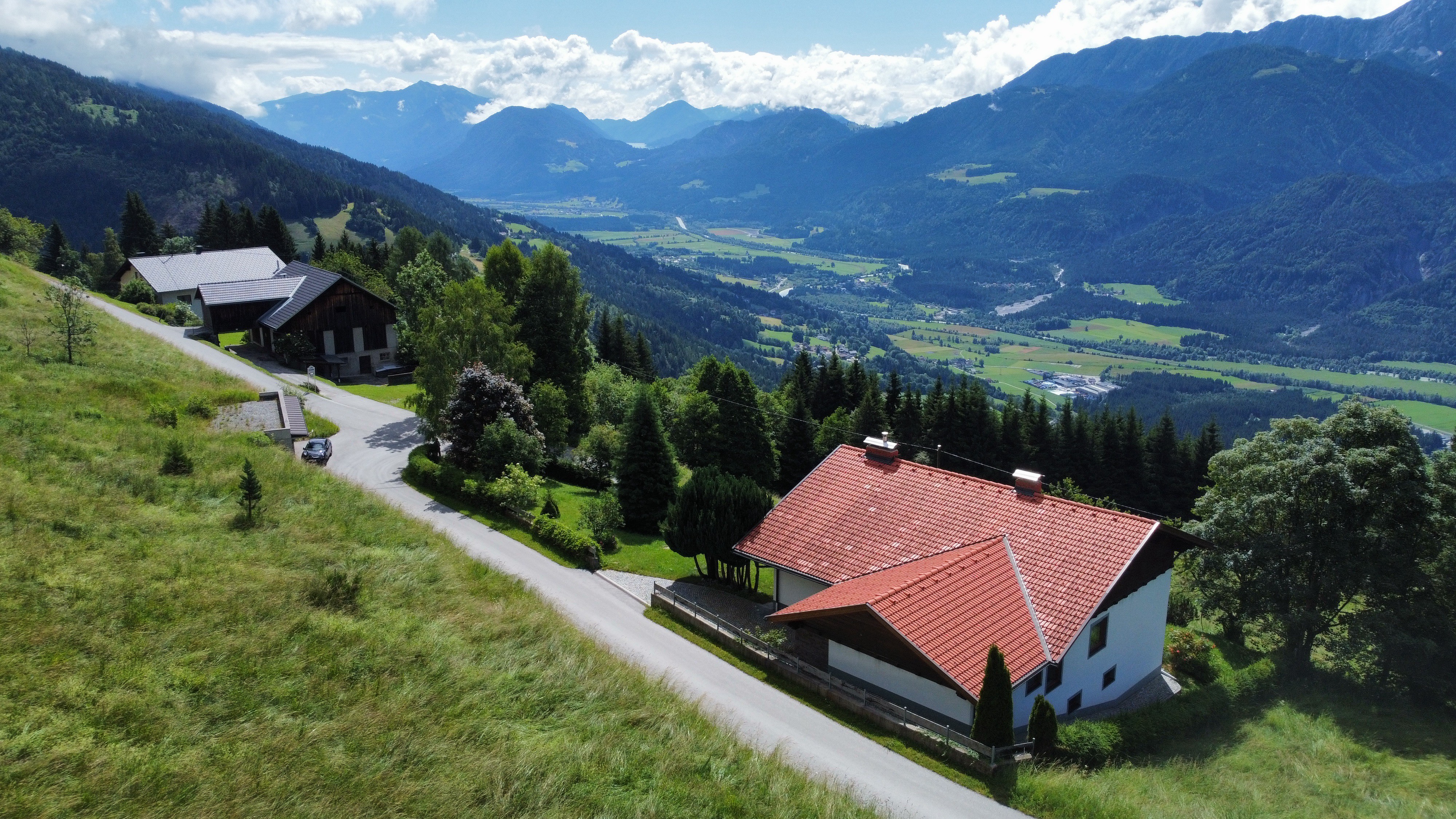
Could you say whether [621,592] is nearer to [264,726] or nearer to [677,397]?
[264,726]

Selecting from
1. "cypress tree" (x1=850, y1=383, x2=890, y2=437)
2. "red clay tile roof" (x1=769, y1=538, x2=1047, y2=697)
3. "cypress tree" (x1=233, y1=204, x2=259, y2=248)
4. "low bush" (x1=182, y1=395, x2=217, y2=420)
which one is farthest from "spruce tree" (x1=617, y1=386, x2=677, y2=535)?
"cypress tree" (x1=233, y1=204, x2=259, y2=248)

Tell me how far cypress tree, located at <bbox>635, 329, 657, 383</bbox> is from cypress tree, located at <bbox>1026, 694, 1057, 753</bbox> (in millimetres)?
65602

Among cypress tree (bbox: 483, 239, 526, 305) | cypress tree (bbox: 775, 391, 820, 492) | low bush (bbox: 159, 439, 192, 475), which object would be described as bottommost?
cypress tree (bbox: 775, 391, 820, 492)

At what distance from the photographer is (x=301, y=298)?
6712cm

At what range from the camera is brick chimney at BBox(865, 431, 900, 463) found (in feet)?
100

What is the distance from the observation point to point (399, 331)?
67.8 meters

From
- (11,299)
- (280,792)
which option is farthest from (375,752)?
(11,299)

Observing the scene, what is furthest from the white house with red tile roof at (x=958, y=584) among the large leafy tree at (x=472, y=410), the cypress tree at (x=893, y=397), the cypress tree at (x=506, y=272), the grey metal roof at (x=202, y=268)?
the grey metal roof at (x=202, y=268)

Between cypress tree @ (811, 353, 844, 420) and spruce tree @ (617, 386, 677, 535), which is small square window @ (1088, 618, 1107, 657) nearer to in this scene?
spruce tree @ (617, 386, 677, 535)

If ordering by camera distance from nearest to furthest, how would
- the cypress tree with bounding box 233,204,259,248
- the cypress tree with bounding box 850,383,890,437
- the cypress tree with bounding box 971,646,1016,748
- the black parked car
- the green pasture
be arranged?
the cypress tree with bounding box 971,646,1016,748, the black parked car, the cypress tree with bounding box 850,383,890,437, the cypress tree with bounding box 233,204,259,248, the green pasture

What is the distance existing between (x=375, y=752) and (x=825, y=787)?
798 cm

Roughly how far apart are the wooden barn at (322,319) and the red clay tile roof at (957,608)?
53808mm

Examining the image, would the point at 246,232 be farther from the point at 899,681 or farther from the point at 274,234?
the point at 899,681

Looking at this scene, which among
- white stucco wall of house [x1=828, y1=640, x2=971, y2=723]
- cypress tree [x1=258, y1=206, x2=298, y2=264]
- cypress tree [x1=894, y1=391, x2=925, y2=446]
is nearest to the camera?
white stucco wall of house [x1=828, y1=640, x2=971, y2=723]
